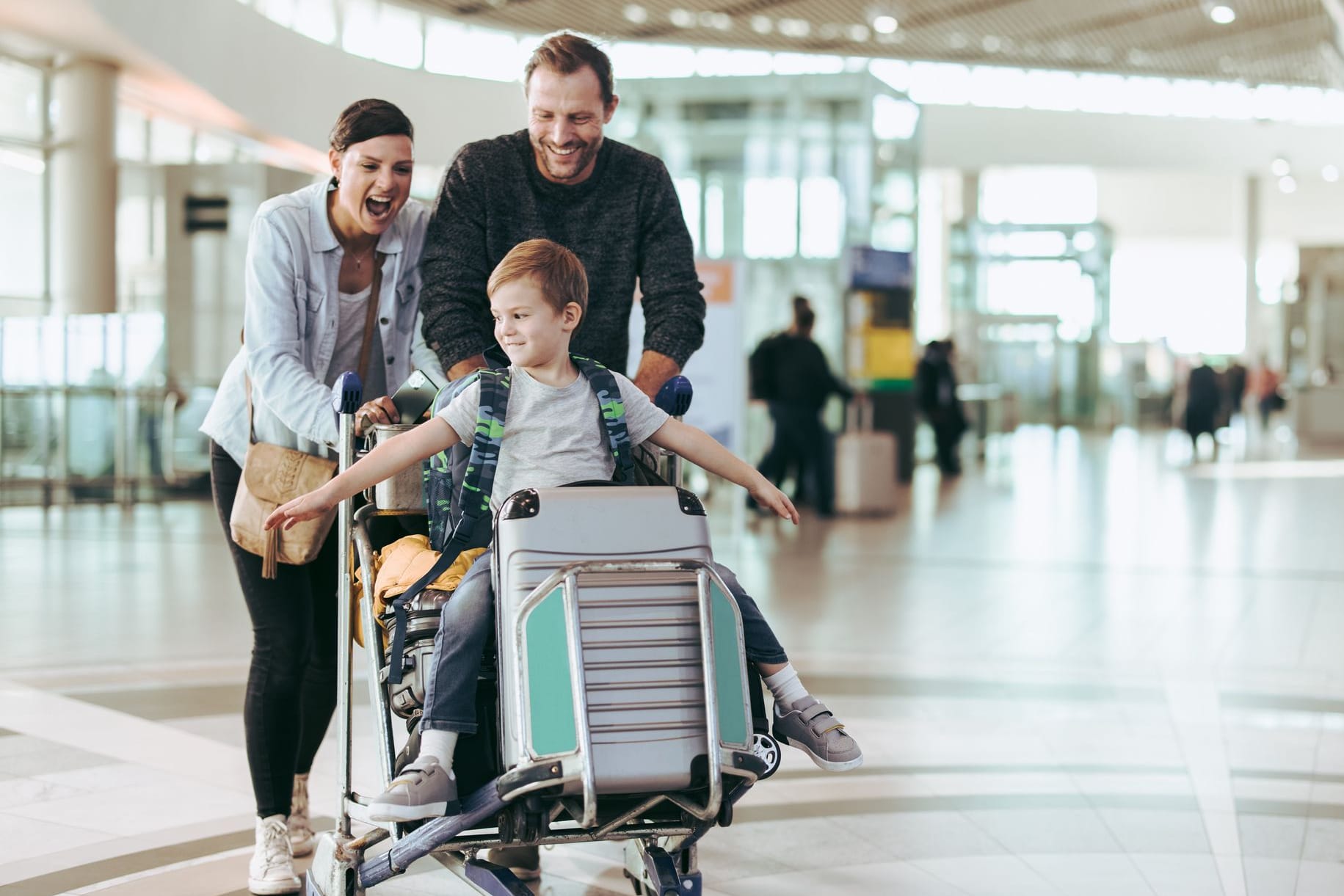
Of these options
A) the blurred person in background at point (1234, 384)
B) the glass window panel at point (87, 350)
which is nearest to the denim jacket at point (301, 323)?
the glass window panel at point (87, 350)

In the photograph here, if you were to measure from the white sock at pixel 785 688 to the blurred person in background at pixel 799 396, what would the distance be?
991 centimetres

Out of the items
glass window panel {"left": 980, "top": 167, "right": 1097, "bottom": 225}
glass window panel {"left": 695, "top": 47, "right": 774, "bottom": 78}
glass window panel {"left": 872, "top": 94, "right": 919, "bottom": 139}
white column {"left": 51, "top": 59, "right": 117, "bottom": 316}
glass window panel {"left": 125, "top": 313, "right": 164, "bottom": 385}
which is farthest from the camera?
glass window panel {"left": 980, "top": 167, "right": 1097, "bottom": 225}

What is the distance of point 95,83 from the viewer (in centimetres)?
1706

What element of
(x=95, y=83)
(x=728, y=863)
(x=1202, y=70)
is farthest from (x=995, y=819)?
(x=1202, y=70)

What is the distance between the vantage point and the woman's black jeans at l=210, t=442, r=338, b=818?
11.3ft

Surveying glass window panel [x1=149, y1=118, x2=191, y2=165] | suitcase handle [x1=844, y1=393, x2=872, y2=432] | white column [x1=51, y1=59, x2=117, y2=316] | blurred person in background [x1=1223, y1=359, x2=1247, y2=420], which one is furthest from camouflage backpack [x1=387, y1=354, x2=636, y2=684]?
blurred person in background [x1=1223, y1=359, x2=1247, y2=420]

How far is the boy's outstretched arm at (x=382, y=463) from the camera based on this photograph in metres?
2.72

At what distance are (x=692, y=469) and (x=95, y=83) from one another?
26.5 ft

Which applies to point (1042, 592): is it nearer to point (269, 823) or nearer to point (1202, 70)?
point (269, 823)

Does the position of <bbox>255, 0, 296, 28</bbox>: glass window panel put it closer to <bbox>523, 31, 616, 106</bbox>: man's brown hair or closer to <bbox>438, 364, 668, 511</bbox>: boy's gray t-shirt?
<bbox>523, 31, 616, 106</bbox>: man's brown hair

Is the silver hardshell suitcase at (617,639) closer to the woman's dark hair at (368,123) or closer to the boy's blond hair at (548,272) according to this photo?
the boy's blond hair at (548,272)

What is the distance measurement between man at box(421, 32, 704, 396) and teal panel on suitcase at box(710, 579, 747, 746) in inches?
28.0

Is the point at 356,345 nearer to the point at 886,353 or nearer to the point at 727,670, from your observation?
the point at 727,670

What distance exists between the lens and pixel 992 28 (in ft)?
95.8
